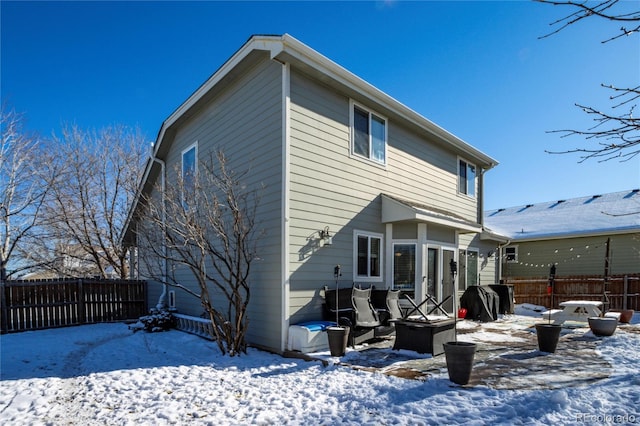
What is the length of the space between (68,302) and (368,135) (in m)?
9.63

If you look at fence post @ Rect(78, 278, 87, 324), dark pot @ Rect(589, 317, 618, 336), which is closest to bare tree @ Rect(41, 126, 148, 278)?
fence post @ Rect(78, 278, 87, 324)

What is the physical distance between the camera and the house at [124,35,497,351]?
21.8 feet

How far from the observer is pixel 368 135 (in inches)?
330

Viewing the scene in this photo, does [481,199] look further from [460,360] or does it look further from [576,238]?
[460,360]

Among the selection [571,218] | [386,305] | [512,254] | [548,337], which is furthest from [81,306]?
[571,218]

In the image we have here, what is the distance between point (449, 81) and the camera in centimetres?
880

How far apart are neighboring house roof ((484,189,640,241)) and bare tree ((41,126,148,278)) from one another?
17969mm

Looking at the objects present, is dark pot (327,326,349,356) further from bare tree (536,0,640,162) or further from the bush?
the bush

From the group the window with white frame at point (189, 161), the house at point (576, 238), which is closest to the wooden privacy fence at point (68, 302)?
the window with white frame at point (189, 161)

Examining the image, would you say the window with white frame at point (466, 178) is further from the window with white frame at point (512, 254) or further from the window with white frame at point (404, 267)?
the window with white frame at point (512, 254)

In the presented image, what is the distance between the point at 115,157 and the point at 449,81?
Result: 53.1ft

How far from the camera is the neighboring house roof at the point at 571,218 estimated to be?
600 inches

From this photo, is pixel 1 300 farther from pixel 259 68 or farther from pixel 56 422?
pixel 259 68

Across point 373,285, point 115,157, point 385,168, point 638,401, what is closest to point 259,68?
point 385,168
